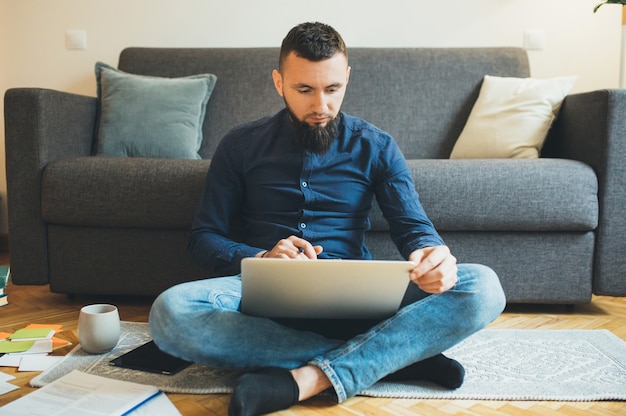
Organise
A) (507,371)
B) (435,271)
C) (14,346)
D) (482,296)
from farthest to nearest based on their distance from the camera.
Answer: (14,346), (507,371), (482,296), (435,271)

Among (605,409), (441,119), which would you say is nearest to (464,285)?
(605,409)

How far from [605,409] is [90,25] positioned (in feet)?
8.39

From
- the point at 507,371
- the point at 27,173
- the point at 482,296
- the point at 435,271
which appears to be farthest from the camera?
the point at 27,173

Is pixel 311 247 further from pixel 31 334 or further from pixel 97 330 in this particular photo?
pixel 31 334

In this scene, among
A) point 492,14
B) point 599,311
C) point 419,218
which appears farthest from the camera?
point 492,14

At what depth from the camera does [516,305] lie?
1.96m

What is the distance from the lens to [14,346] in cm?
150

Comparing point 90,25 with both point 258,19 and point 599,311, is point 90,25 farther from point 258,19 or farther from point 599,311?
point 599,311

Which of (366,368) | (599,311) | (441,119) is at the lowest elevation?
(599,311)

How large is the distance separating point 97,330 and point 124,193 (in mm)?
519

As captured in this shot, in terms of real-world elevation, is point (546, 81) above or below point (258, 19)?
below

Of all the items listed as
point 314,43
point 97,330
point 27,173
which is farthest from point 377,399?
point 27,173

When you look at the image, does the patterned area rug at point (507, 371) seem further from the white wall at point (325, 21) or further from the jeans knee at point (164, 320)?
the white wall at point (325, 21)

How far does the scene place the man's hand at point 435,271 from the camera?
3.52 ft
